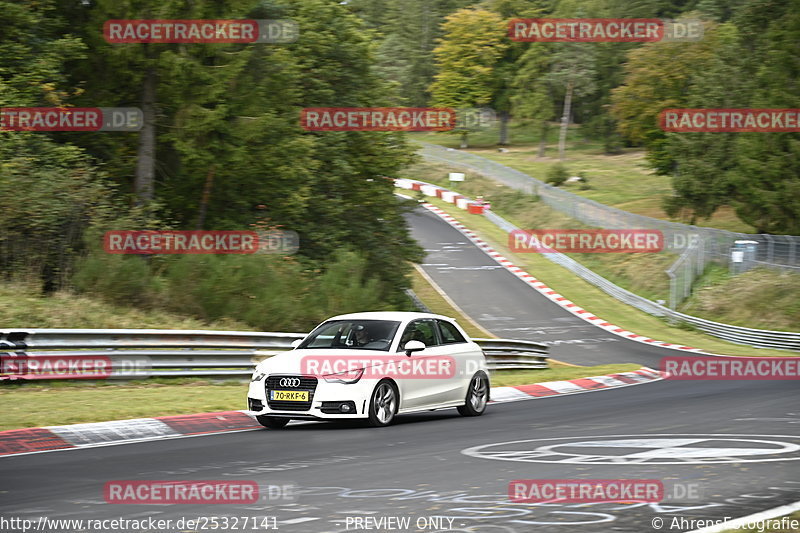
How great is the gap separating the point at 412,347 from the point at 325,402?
5.02 ft

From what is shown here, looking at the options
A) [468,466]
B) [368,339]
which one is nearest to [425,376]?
[368,339]

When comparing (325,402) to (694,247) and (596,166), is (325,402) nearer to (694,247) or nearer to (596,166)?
(694,247)

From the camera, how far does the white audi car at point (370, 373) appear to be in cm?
1309

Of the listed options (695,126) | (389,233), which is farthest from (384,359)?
(695,126)

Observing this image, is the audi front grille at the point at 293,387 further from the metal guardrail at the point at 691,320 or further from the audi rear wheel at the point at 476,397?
the metal guardrail at the point at 691,320

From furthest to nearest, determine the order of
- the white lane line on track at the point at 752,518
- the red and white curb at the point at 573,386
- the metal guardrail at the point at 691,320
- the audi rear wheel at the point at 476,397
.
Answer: the metal guardrail at the point at 691,320, the red and white curb at the point at 573,386, the audi rear wheel at the point at 476,397, the white lane line on track at the point at 752,518

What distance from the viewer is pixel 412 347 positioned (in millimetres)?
13914

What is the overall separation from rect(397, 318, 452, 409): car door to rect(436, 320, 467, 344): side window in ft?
0.60

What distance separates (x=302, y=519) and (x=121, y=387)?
1152cm

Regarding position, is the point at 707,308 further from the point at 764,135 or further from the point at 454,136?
the point at 454,136

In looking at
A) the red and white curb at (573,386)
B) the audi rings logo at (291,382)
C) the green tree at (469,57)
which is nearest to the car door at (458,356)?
the audi rings logo at (291,382)

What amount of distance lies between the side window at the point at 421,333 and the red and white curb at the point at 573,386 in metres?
4.37

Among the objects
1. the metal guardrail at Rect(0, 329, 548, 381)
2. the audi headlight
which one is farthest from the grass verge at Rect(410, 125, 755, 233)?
the audi headlight

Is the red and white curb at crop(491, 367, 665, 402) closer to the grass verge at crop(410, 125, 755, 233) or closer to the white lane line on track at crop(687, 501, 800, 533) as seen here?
the white lane line on track at crop(687, 501, 800, 533)
